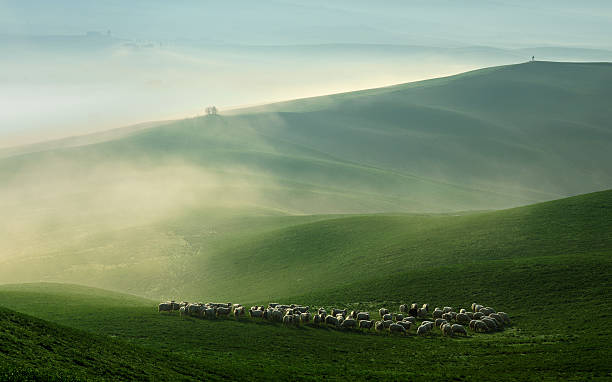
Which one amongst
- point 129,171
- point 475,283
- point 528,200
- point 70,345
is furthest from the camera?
point 129,171

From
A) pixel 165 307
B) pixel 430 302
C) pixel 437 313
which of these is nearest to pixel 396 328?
pixel 437 313

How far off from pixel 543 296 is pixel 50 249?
8413 cm

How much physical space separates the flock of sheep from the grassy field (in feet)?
2.99

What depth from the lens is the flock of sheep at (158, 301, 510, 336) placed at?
1431 inches

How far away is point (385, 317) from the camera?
38.6 m

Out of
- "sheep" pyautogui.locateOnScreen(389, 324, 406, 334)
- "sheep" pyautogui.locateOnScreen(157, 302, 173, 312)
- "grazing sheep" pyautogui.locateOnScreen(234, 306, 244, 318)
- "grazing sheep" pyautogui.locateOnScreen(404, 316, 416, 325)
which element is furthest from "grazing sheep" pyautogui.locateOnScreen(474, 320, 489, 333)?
"sheep" pyautogui.locateOnScreen(157, 302, 173, 312)

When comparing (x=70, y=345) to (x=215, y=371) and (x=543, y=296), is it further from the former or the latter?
(x=543, y=296)

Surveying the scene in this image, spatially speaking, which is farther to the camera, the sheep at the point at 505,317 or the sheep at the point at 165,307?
the sheep at the point at 165,307

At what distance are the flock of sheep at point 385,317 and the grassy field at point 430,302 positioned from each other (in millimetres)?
912

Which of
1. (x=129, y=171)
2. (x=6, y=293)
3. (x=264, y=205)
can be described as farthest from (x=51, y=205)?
(x=6, y=293)

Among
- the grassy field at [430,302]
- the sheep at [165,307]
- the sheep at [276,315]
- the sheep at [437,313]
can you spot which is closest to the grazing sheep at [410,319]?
the sheep at [437,313]

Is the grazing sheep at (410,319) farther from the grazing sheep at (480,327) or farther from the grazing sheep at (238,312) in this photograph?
the grazing sheep at (238,312)

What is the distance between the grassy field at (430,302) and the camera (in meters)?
28.6

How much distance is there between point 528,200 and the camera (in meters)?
164
